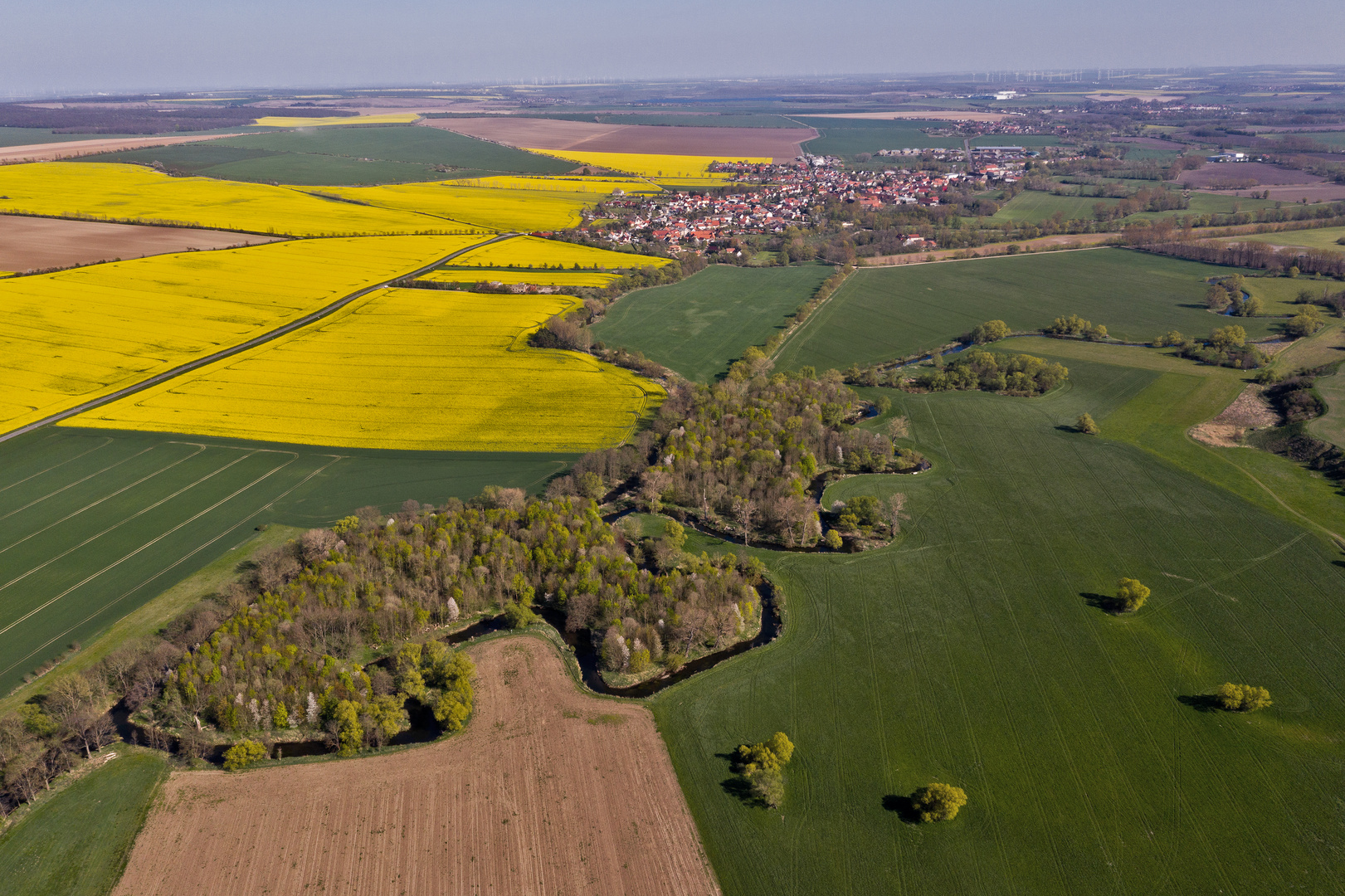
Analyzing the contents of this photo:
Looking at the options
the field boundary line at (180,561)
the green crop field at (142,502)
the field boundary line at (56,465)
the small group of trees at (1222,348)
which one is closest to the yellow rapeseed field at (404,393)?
the green crop field at (142,502)

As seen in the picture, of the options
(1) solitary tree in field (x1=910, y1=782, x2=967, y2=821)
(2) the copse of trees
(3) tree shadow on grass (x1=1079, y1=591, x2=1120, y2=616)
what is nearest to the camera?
(1) solitary tree in field (x1=910, y1=782, x2=967, y2=821)

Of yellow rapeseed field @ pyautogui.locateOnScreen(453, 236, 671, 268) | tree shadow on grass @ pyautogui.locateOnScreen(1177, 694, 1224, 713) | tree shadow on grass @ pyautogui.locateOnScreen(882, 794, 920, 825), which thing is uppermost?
yellow rapeseed field @ pyautogui.locateOnScreen(453, 236, 671, 268)

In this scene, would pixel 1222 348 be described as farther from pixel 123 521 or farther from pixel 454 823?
pixel 123 521

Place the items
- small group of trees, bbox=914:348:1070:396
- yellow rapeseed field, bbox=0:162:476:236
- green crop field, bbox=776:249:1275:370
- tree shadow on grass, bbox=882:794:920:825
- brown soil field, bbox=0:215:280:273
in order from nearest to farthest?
1. tree shadow on grass, bbox=882:794:920:825
2. small group of trees, bbox=914:348:1070:396
3. green crop field, bbox=776:249:1275:370
4. brown soil field, bbox=0:215:280:273
5. yellow rapeseed field, bbox=0:162:476:236

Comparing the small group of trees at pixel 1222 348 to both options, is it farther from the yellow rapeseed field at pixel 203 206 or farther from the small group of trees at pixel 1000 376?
the yellow rapeseed field at pixel 203 206

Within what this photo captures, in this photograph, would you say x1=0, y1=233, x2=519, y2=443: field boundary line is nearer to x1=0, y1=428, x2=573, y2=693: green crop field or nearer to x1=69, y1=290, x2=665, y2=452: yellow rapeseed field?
x1=69, y1=290, x2=665, y2=452: yellow rapeseed field

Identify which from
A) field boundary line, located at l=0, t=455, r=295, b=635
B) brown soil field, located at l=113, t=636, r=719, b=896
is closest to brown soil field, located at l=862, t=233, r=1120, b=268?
field boundary line, located at l=0, t=455, r=295, b=635

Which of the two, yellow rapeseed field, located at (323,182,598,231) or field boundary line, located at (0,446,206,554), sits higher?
yellow rapeseed field, located at (323,182,598,231)

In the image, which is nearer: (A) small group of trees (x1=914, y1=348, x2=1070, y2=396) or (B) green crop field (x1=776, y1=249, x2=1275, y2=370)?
(A) small group of trees (x1=914, y1=348, x2=1070, y2=396)
